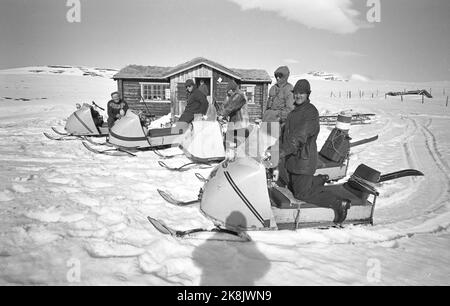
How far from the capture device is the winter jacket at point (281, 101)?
602cm

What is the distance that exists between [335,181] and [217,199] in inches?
140

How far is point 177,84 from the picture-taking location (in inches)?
674

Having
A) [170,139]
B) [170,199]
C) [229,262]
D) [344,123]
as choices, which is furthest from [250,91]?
[229,262]

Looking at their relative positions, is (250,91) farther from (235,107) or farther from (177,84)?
(235,107)

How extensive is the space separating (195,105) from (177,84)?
10873 millimetres

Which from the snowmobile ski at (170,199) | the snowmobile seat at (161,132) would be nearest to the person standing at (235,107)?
the snowmobile seat at (161,132)

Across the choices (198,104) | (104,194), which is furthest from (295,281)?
(198,104)

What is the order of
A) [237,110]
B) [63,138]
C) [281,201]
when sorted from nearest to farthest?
[281,201] → [237,110] → [63,138]

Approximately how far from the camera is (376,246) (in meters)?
3.23

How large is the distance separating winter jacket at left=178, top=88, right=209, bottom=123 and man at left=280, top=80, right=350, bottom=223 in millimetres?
3704

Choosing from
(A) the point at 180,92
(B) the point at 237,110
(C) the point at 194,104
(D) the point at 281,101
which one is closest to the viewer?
(D) the point at 281,101

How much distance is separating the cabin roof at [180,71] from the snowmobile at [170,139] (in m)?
9.42

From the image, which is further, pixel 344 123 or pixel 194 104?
pixel 194 104
